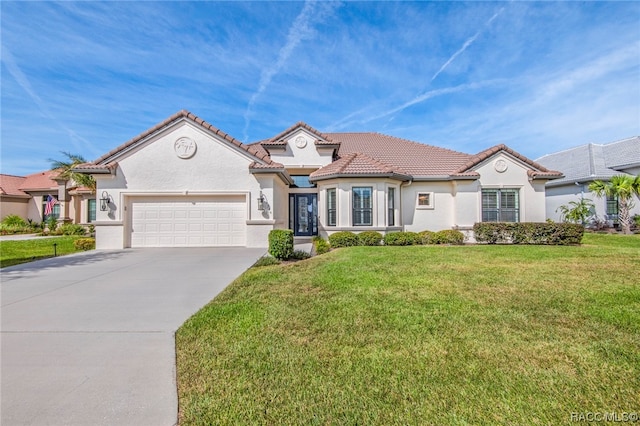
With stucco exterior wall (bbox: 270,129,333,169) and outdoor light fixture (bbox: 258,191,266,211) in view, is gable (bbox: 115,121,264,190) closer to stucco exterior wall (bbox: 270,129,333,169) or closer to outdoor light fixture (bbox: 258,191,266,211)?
outdoor light fixture (bbox: 258,191,266,211)

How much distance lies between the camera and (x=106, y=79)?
43.1 ft

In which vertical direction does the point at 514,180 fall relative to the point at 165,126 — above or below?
below

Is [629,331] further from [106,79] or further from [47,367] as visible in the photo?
[106,79]

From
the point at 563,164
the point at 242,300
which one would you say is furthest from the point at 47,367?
the point at 563,164

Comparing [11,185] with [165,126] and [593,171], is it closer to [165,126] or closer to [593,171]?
[165,126]

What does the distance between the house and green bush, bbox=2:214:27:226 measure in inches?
779

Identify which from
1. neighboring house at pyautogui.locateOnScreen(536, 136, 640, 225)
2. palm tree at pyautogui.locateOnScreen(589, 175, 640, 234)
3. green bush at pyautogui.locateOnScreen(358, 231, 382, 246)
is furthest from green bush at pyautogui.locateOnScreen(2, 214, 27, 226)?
palm tree at pyautogui.locateOnScreen(589, 175, 640, 234)

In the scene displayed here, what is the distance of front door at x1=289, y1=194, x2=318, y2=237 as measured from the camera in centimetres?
1636

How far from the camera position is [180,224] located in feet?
40.6

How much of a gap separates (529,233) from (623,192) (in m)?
9.49

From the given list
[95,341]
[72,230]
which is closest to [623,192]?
[95,341]

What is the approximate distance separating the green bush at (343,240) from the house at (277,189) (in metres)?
0.93

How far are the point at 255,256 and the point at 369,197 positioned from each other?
247 inches

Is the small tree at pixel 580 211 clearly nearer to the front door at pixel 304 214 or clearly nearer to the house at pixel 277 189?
the house at pixel 277 189
